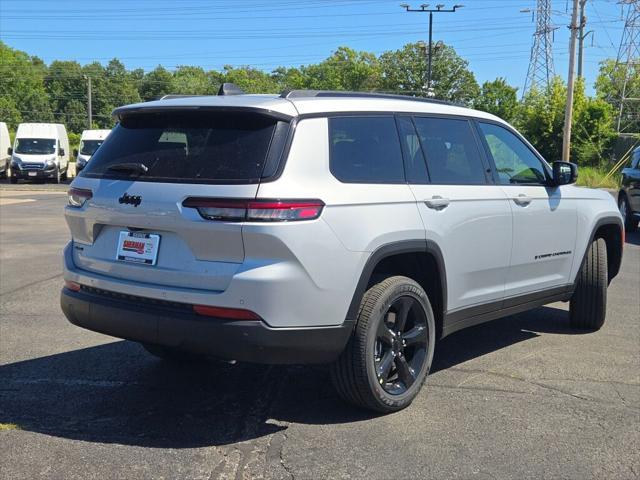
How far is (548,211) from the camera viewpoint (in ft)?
17.7

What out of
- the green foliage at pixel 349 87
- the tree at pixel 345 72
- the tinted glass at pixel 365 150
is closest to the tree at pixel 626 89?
the green foliage at pixel 349 87

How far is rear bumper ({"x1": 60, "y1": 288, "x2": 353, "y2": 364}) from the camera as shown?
11.6 ft

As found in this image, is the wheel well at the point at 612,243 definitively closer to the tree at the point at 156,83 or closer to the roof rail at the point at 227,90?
the roof rail at the point at 227,90

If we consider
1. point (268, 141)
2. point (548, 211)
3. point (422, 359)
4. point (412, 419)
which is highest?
point (268, 141)

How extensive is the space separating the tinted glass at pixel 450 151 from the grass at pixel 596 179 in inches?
1043

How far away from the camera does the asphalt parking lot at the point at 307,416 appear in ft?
11.5

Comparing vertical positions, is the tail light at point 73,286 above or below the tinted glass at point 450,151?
below

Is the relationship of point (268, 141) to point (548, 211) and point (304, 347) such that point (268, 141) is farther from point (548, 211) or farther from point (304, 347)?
point (548, 211)

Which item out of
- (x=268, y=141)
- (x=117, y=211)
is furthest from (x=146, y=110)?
(x=268, y=141)

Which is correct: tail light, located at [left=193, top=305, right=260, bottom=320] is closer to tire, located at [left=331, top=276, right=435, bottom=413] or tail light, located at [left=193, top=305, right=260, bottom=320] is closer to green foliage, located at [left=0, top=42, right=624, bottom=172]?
tire, located at [left=331, top=276, right=435, bottom=413]

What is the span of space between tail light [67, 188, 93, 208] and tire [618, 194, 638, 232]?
39.4 ft

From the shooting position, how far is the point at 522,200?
5129mm

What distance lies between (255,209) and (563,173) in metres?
3.10

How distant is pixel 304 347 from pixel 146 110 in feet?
5.64
